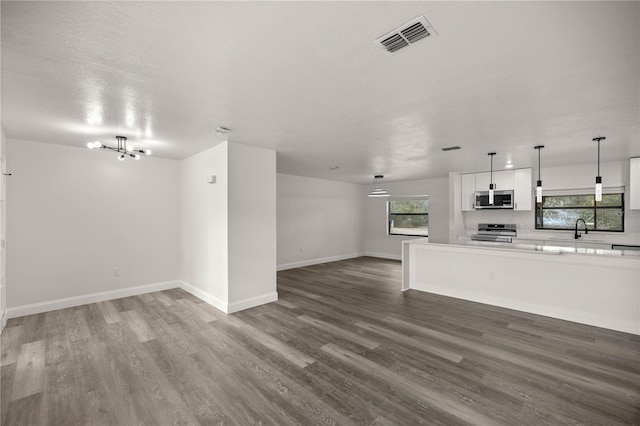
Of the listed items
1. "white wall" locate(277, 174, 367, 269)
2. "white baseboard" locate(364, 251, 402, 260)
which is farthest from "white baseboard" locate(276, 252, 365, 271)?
"white baseboard" locate(364, 251, 402, 260)

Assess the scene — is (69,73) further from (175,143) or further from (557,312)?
(557,312)

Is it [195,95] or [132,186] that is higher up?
[195,95]

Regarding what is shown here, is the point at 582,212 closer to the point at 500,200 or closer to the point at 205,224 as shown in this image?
the point at 500,200

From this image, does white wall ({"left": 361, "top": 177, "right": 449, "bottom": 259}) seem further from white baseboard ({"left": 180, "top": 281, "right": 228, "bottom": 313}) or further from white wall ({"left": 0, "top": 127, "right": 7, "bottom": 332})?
white wall ({"left": 0, "top": 127, "right": 7, "bottom": 332})

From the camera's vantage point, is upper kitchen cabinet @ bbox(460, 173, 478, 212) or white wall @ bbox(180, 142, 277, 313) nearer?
white wall @ bbox(180, 142, 277, 313)

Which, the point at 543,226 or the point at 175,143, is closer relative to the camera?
the point at 175,143

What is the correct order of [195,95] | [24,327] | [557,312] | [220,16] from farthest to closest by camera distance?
[557,312], [24,327], [195,95], [220,16]

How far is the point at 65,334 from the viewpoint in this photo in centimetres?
350

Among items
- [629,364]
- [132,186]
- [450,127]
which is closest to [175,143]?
[132,186]

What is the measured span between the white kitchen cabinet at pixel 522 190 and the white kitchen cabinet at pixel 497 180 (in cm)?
9

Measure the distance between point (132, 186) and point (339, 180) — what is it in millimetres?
5449

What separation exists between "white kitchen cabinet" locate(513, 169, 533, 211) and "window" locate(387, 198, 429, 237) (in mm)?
2455

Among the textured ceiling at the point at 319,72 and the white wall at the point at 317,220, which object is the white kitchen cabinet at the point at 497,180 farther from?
the white wall at the point at 317,220

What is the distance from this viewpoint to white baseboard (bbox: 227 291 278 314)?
4210mm
